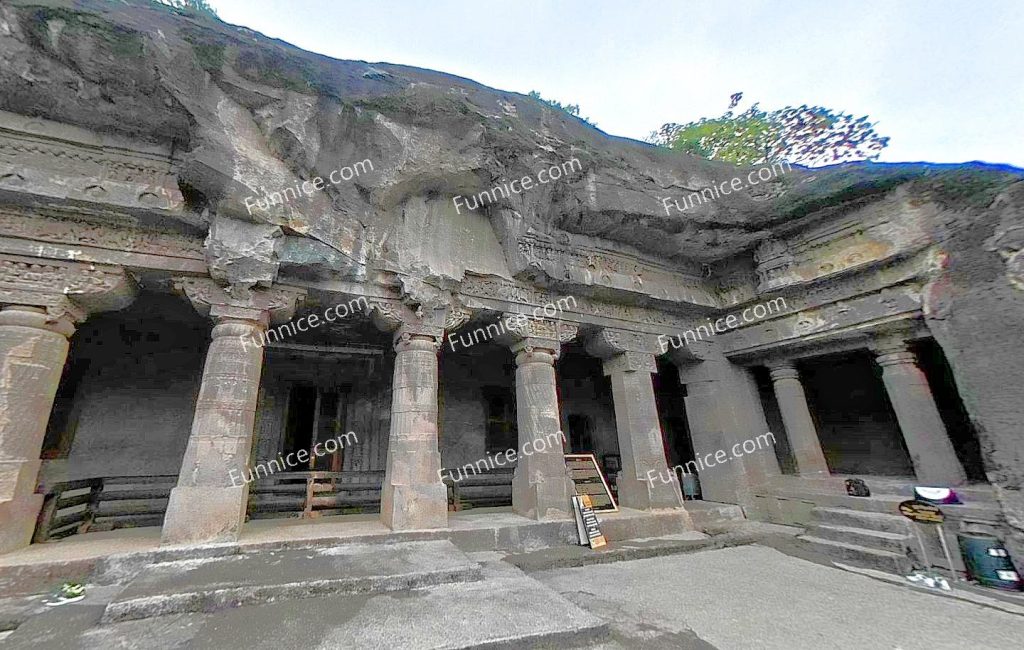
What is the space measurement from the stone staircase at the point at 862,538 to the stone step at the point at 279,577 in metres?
5.32

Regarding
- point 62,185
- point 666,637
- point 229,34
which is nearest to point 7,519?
point 62,185

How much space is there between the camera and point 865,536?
5.71 meters

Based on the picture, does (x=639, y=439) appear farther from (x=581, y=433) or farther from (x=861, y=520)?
(x=581, y=433)

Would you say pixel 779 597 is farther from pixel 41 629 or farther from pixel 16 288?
pixel 16 288

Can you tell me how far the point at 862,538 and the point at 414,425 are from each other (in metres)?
6.55

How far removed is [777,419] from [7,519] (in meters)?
13.6

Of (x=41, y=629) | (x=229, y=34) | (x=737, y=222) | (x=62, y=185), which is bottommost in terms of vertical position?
(x=41, y=629)

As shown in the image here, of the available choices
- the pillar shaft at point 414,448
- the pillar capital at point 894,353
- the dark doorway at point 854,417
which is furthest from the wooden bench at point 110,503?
the dark doorway at point 854,417

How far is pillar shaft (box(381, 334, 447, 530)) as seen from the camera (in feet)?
17.6

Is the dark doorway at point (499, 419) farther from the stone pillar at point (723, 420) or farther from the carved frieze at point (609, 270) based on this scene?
the carved frieze at point (609, 270)

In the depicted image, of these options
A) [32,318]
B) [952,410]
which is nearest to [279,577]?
[32,318]

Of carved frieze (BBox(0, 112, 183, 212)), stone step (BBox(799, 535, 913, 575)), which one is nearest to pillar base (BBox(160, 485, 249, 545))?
carved frieze (BBox(0, 112, 183, 212))

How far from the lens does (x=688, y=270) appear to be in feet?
29.0

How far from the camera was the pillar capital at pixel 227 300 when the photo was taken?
527 cm
